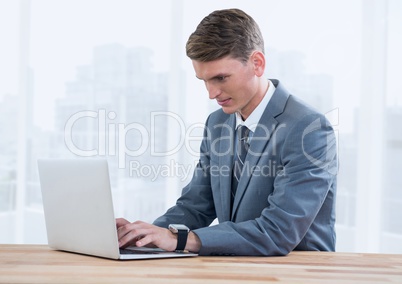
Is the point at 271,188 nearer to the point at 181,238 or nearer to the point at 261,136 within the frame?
the point at 261,136

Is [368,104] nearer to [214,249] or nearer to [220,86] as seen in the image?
[220,86]

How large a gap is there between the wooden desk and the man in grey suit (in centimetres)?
10

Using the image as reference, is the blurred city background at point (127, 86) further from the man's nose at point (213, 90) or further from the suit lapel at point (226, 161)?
the man's nose at point (213, 90)

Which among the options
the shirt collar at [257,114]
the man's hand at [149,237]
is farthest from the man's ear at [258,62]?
the man's hand at [149,237]

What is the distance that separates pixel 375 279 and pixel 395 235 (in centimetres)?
275

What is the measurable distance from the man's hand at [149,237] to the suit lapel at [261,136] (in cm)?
40

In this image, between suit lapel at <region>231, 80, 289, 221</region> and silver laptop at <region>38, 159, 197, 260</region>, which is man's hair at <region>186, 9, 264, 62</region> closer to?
suit lapel at <region>231, 80, 289, 221</region>

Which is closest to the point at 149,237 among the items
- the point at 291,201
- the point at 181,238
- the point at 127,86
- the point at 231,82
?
the point at 181,238

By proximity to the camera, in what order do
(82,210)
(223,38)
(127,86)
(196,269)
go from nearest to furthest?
(196,269), (82,210), (223,38), (127,86)

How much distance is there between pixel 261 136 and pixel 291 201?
0.32 metres

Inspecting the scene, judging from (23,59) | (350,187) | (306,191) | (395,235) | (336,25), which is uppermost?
(336,25)

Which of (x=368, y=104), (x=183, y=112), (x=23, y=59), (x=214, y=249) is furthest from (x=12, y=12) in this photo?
(x=214, y=249)

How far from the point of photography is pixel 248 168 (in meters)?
2.04

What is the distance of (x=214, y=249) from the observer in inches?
67.6
